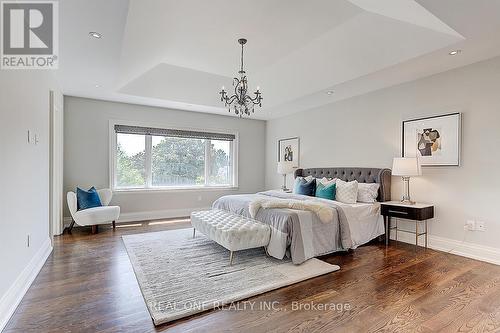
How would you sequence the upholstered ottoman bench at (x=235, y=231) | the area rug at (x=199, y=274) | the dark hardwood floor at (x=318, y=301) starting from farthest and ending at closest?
the upholstered ottoman bench at (x=235, y=231)
the area rug at (x=199, y=274)
the dark hardwood floor at (x=318, y=301)

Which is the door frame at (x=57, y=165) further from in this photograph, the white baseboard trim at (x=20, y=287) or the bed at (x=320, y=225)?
→ the bed at (x=320, y=225)

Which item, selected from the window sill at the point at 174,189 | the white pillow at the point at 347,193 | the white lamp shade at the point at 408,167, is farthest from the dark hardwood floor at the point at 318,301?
the window sill at the point at 174,189

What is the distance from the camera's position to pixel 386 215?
161 inches

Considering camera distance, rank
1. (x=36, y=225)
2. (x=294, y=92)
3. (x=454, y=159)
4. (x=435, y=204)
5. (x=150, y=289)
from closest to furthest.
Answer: (x=150, y=289) < (x=36, y=225) < (x=454, y=159) < (x=435, y=204) < (x=294, y=92)

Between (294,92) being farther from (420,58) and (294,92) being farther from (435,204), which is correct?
(435,204)

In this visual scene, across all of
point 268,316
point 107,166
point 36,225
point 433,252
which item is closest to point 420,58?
point 433,252

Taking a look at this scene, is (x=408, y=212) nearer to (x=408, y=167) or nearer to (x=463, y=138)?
(x=408, y=167)

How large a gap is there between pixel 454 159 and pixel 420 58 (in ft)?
4.91

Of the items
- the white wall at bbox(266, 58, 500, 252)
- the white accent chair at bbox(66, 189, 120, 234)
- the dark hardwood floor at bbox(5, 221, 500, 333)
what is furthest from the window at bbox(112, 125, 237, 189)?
the white wall at bbox(266, 58, 500, 252)

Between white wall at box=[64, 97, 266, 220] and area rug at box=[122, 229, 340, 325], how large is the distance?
6.33ft

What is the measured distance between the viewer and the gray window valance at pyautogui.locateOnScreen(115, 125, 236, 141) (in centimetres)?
566

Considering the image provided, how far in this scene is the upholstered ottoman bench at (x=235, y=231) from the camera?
3.15m

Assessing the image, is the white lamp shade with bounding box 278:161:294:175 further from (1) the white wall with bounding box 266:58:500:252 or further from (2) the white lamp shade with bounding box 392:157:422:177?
(2) the white lamp shade with bounding box 392:157:422:177

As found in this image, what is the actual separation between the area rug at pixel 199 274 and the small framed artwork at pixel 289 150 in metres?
3.21
